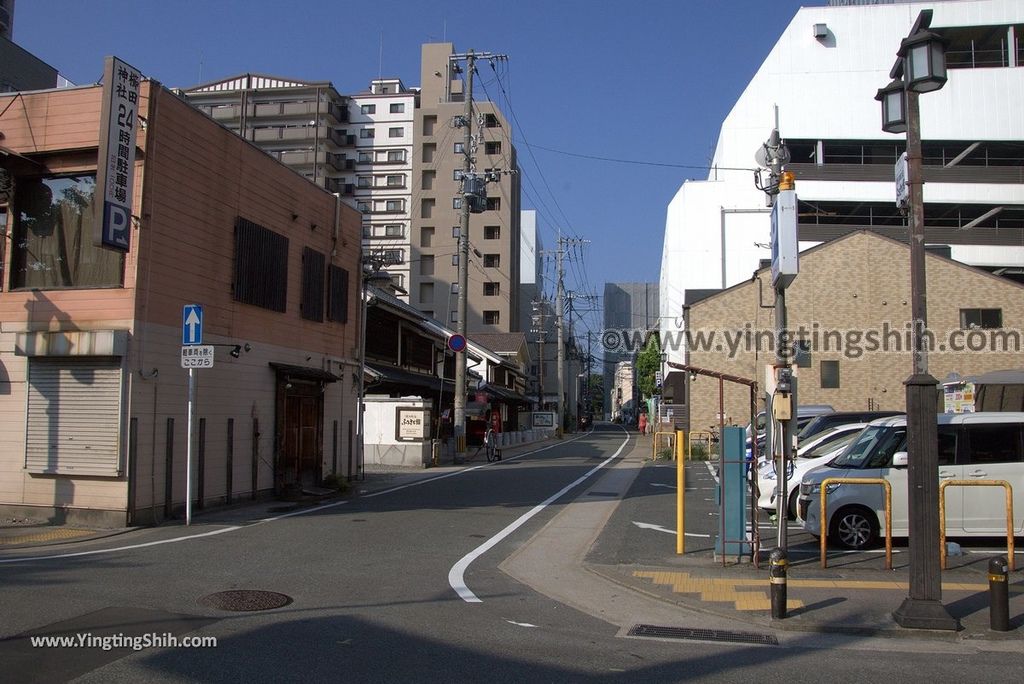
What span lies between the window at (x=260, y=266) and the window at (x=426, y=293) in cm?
5447

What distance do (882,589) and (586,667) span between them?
4.50 meters

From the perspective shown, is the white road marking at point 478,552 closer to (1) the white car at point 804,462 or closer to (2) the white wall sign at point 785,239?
(1) the white car at point 804,462

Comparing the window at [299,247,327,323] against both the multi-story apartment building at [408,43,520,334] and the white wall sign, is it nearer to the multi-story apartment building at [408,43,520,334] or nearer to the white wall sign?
the white wall sign

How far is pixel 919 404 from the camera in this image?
25.1 feet

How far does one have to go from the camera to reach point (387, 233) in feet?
235

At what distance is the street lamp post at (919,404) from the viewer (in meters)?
7.45

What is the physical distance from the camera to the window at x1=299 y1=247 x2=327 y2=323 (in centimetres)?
1828

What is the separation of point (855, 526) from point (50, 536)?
1137cm

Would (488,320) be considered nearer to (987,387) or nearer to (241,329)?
(987,387)

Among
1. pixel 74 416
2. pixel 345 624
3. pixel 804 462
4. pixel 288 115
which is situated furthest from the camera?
pixel 288 115

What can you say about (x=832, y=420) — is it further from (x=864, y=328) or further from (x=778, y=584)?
(x=864, y=328)

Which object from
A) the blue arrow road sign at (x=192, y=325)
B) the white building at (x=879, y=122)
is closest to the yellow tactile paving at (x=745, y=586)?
the blue arrow road sign at (x=192, y=325)

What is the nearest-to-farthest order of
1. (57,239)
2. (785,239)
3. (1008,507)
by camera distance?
(1008,507), (785,239), (57,239)

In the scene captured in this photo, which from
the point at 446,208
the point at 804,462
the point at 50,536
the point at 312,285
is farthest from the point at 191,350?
the point at 446,208
